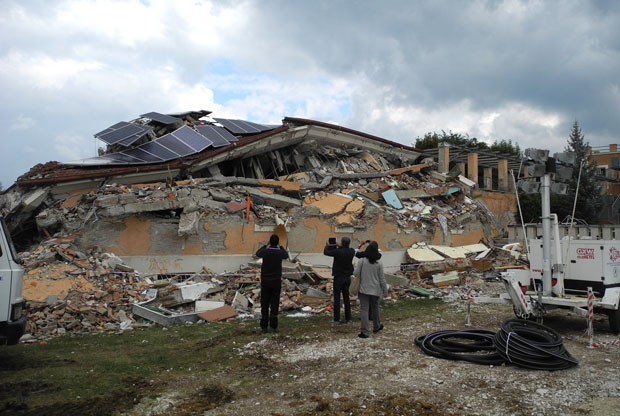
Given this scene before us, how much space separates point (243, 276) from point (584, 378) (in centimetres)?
805

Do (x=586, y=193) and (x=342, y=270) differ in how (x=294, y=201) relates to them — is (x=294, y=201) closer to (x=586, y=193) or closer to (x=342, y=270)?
(x=342, y=270)

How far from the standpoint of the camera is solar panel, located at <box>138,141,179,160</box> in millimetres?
14375

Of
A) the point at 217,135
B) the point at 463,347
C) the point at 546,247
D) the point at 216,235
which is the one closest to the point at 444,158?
the point at 217,135

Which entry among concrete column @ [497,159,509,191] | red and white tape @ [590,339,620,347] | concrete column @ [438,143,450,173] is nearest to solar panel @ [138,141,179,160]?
red and white tape @ [590,339,620,347]

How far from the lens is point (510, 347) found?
5723 mm

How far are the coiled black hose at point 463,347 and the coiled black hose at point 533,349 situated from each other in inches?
6.9

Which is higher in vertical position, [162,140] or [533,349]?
[162,140]

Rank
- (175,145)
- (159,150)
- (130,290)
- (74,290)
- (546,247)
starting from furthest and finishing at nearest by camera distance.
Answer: (175,145) < (159,150) < (130,290) < (74,290) < (546,247)

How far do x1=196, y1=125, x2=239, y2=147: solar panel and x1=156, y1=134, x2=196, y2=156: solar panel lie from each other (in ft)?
3.49

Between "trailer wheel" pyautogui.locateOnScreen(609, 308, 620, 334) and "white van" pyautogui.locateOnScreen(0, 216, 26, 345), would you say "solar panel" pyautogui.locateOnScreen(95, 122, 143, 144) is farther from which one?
"trailer wheel" pyautogui.locateOnScreen(609, 308, 620, 334)

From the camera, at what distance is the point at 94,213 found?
11.5m

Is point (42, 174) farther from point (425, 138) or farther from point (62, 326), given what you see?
point (425, 138)

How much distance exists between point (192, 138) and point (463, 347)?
12.2 meters

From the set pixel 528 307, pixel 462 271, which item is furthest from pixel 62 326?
pixel 462 271
